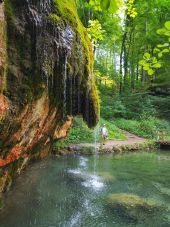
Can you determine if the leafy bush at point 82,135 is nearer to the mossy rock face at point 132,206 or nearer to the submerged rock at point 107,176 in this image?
the submerged rock at point 107,176

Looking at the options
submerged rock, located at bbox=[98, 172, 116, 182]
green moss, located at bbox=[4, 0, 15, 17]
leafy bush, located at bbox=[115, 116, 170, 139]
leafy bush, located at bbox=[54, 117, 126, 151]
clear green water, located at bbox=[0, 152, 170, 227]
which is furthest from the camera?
leafy bush, located at bbox=[115, 116, 170, 139]

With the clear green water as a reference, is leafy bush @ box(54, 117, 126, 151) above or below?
above

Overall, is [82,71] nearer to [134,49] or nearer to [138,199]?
[138,199]

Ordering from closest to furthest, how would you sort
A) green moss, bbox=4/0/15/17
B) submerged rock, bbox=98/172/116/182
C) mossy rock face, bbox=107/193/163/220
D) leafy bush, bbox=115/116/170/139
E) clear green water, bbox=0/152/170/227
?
green moss, bbox=4/0/15/17
clear green water, bbox=0/152/170/227
mossy rock face, bbox=107/193/163/220
submerged rock, bbox=98/172/116/182
leafy bush, bbox=115/116/170/139

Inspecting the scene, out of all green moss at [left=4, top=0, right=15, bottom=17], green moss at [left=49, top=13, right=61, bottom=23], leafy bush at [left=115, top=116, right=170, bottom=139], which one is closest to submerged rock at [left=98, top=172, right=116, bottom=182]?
green moss at [left=49, top=13, right=61, bottom=23]

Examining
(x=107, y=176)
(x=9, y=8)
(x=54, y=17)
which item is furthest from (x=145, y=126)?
(x=9, y=8)

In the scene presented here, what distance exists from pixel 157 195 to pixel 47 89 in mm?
5207

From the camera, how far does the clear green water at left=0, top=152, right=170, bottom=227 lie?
707cm

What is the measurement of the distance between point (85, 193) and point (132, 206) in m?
1.71

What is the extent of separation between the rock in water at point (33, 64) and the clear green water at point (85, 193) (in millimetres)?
1247

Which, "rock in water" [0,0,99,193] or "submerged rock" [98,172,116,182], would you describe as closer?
"rock in water" [0,0,99,193]

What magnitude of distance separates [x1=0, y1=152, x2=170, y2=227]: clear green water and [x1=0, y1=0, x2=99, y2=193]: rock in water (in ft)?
4.09

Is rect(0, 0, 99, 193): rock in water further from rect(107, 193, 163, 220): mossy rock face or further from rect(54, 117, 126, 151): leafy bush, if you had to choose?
rect(54, 117, 126, 151): leafy bush

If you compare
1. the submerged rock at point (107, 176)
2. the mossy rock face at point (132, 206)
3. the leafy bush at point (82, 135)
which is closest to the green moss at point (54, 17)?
the mossy rock face at point (132, 206)
